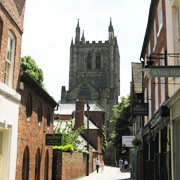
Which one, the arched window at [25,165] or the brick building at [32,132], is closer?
the brick building at [32,132]

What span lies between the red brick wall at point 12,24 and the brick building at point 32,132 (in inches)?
32.9

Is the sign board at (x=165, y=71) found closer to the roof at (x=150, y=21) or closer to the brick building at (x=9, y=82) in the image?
the brick building at (x=9, y=82)

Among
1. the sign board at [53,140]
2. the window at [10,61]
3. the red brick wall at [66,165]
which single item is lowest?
the red brick wall at [66,165]

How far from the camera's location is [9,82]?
10.8 meters

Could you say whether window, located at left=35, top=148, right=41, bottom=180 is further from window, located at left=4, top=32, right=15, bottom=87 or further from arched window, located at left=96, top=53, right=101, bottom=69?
arched window, located at left=96, top=53, right=101, bottom=69

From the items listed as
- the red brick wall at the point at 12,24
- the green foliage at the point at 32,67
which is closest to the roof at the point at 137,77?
the red brick wall at the point at 12,24

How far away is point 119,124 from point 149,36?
3148cm

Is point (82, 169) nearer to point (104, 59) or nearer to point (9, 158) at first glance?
point (9, 158)

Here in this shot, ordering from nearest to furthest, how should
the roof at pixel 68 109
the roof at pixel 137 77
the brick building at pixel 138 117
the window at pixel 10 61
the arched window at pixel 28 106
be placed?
1. the window at pixel 10 61
2. the arched window at pixel 28 106
3. the brick building at pixel 138 117
4. the roof at pixel 137 77
5. the roof at pixel 68 109

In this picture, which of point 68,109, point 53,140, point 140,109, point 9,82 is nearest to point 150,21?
point 140,109

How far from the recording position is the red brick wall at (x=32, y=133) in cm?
1227

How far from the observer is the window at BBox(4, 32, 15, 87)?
424 inches

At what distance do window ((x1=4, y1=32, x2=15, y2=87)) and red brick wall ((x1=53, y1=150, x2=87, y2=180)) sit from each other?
404 inches

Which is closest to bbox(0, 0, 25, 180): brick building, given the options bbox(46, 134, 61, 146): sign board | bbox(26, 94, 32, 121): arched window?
bbox(26, 94, 32, 121): arched window
